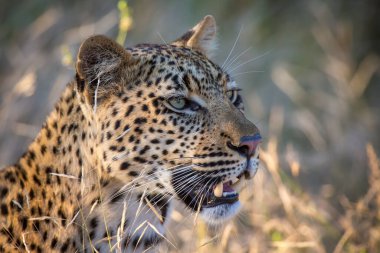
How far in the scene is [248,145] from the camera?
5.04 metres

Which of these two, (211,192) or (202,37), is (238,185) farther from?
(202,37)

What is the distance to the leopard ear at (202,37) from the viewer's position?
600 centimetres

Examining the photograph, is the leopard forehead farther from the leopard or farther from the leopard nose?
the leopard nose

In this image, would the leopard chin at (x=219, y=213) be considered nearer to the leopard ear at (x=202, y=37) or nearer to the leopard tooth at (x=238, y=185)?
the leopard tooth at (x=238, y=185)

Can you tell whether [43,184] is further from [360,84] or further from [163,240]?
[360,84]

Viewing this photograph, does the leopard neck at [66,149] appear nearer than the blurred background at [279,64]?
Yes

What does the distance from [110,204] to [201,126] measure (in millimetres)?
757

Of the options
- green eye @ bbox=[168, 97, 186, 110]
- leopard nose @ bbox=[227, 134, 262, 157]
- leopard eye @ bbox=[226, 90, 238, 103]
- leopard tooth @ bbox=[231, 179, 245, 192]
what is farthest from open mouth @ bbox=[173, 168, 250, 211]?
leopard eye @ bbox=[226, 90, 238, 103]

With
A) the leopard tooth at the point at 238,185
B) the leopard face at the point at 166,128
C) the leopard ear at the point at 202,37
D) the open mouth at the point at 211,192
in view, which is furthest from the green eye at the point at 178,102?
the leopard ear at the point at 202,37

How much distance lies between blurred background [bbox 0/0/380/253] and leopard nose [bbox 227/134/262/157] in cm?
389

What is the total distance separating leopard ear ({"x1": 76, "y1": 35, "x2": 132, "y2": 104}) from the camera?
5047 millimetres

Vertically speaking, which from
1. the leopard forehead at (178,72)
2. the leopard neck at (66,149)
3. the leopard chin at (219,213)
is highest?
the leopard forehead at (178,72)

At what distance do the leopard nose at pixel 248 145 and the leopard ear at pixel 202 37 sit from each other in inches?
45.0

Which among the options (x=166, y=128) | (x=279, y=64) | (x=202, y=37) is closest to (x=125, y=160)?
(x=166, y=128)
